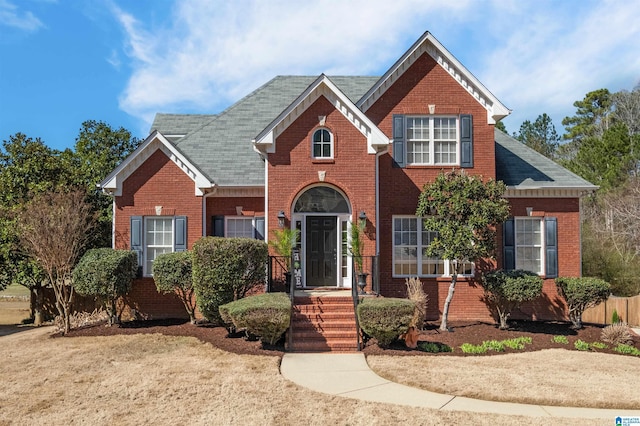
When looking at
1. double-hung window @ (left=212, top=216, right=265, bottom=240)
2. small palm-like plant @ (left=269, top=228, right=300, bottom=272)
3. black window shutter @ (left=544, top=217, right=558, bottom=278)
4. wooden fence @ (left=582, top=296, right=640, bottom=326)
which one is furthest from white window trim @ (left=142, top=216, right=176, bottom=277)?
wooden fence @ (left=582, top=296, right=640, bottom=326)

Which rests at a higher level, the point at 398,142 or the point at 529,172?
the point at 398,142

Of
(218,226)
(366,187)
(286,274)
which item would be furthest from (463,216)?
(218,226)

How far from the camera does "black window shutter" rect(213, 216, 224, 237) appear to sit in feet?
52.3

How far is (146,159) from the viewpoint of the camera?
1523 centimetres

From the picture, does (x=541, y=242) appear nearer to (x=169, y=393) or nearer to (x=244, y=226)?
(x=244, y=226)

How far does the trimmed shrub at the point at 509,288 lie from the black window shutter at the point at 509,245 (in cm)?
134

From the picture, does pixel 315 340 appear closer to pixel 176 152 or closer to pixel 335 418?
pixel 335 418

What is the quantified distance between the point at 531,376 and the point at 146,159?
39.3ft

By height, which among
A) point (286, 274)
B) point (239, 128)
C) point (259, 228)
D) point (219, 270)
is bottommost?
point (286, 274)

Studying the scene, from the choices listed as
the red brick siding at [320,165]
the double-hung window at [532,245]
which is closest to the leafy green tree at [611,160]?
the double-hung window at [532,245]

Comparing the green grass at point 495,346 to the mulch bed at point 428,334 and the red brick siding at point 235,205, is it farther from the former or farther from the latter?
the red brick siding at point 235,205

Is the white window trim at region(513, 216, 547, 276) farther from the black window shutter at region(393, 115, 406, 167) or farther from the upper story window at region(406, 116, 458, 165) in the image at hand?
the black window shutter at region(393, 115, 406, 167)

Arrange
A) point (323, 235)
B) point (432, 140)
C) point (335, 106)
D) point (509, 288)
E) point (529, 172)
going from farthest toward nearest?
point (529, 172)
point (432, 140)
point (323, 235)
point (335, 106)
point (509, 288)

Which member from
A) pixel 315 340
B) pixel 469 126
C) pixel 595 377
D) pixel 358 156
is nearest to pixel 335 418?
pixel 315 340
